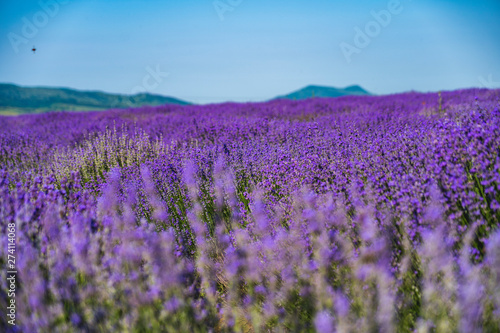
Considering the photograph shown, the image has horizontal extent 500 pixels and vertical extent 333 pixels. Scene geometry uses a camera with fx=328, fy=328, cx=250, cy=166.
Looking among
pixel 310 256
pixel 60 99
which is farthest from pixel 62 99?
pixel 310 256

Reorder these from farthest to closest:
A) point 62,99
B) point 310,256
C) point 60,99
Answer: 1. point 62,99
2. point 60,99
3. point 310,256

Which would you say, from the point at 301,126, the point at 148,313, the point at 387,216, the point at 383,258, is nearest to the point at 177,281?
the point at 148,313

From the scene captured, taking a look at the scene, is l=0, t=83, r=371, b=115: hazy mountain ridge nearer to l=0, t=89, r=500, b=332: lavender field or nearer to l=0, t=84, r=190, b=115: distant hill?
l=0, t=84, r=190, b=115: distant hill

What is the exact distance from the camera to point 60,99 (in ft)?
210

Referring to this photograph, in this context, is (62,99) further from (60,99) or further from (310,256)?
(310,256)

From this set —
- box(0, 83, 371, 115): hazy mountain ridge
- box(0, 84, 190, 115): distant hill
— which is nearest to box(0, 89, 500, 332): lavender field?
box(0, 83, 371, 115): hazy mountain ridge

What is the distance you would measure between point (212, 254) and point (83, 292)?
1485 mm

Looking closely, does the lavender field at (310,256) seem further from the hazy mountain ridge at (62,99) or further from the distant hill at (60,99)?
the distant hill at (60,99)

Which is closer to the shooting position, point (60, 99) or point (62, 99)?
point (60, 99)

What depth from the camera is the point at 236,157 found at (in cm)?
401

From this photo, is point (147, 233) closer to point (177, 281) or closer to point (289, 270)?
point (177, 281)

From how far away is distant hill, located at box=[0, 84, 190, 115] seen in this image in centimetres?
5584

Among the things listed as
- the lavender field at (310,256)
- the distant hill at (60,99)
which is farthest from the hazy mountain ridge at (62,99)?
the lavender field at (310,256)

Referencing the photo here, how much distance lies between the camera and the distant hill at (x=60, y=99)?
5584 cm
